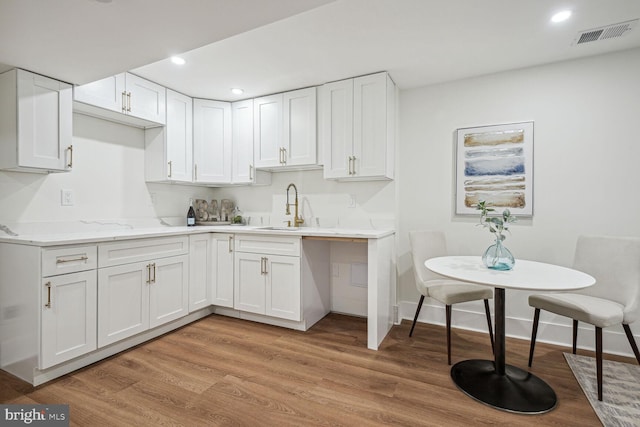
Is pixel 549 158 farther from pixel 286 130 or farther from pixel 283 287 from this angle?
pixel 283 287

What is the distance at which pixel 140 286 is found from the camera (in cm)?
238

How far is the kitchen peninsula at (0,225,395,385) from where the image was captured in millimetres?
1878

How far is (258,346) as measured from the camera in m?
2.45

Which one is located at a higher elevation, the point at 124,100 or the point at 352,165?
the point at 124,100

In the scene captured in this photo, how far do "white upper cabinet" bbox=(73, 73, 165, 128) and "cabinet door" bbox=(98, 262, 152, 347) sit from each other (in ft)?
4.39

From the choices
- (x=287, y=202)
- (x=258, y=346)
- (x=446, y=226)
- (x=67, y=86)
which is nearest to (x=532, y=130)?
(x=446, y=226)

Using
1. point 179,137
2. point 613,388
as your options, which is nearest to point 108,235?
point 179,137

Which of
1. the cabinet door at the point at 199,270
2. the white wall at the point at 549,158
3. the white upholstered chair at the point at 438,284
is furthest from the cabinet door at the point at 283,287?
the white wall at the point at 549,158

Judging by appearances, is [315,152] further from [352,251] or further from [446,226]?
[446,226]

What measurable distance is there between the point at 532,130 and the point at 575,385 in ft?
6.36

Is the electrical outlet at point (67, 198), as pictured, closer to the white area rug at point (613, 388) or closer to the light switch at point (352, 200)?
the light switch at point (352, 200)

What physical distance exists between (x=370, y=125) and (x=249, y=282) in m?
1.86

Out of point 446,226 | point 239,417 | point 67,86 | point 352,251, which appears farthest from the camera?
point 352,251

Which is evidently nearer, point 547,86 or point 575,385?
point 575,385
